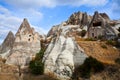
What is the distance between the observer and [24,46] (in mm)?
64250

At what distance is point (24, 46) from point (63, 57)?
1207 centimetres

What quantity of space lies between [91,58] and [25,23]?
823 inches

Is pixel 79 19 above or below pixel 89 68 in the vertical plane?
above

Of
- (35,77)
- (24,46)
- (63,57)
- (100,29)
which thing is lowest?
(35,77)

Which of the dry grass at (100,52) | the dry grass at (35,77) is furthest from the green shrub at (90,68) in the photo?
the dry grass at (35,77)

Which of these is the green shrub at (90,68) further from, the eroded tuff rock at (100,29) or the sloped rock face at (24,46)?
the eroded tuff rock at (100,29)

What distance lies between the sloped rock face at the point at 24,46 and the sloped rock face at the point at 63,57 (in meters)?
4.53

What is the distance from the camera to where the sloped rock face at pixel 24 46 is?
62219mm

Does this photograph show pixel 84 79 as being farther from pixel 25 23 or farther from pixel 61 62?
pixel 25 23

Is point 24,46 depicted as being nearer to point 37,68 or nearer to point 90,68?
point 37,68

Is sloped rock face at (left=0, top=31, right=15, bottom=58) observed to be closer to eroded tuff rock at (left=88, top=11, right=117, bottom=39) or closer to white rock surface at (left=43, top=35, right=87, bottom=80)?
white rock surface at (left=43, top=35, right=87, bottom=80)

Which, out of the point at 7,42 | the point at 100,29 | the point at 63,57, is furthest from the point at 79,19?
the point at 63,57

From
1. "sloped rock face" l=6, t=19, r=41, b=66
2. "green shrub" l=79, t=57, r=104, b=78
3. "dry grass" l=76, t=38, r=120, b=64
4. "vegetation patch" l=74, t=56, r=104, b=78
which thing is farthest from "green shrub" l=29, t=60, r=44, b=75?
"dry grass" l=76, t=38, r=120, b=64

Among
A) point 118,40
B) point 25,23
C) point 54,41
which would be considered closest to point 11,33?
point 25,23
